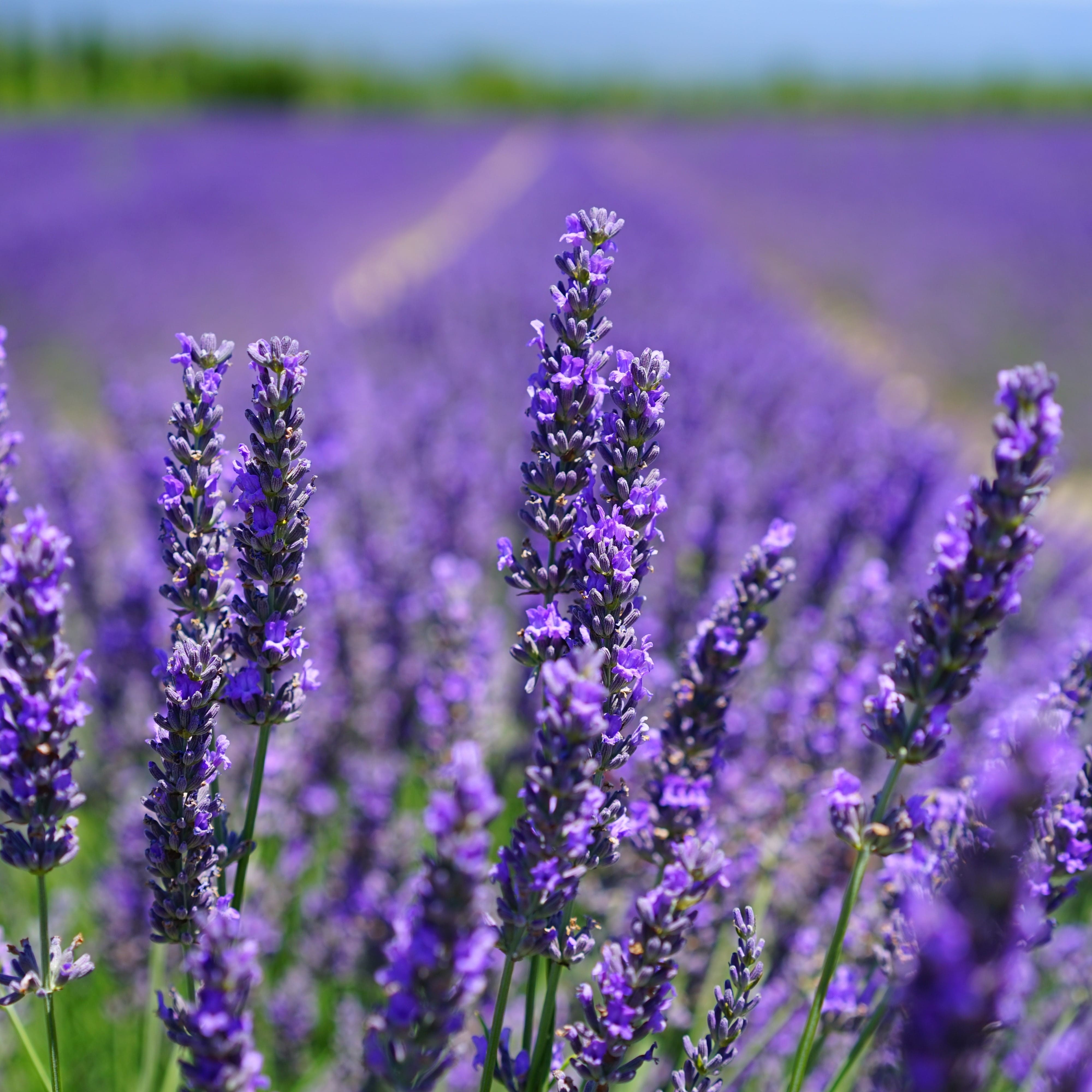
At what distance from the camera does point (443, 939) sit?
0.85m

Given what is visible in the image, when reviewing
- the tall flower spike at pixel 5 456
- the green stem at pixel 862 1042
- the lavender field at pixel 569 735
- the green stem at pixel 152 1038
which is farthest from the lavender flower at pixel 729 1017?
the tall flower spike at pixel 5 456

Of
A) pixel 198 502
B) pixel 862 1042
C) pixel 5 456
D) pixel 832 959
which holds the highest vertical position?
pixel 5 456

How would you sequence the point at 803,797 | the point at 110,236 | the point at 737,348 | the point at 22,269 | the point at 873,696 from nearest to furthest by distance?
the point at 873,696, the point at 803,797, the point at 737,348, the point at 22,269, the point at 110,236

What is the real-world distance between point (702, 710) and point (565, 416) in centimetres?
54

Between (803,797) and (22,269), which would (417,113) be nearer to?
(22,269)

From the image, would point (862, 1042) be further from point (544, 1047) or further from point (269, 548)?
point (269, 548)

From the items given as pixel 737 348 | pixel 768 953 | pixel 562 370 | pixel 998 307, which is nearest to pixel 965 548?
pixel 562 370

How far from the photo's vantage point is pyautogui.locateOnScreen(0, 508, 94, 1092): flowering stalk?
3.38 ft

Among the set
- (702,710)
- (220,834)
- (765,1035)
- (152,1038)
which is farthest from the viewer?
(765,1035)

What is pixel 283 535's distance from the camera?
3.98 ft

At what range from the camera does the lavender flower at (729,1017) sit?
1.21m

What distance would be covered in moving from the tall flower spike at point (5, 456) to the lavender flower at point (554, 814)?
29.6 inches

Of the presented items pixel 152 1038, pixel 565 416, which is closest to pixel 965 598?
pixel 565 416

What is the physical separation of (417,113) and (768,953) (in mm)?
50702
